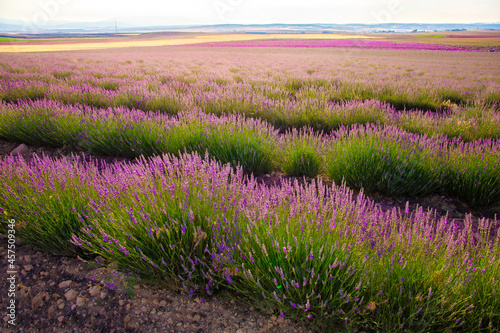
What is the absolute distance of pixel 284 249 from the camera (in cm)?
146

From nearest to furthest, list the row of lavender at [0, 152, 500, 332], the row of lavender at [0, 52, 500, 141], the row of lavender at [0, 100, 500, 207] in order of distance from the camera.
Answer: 1. the row of lavender at [0, 152, 500, 332]
2. the row of lavender at [0, 100, 500, 207]
3. the row of lavender at [0, 52, 500, 141]

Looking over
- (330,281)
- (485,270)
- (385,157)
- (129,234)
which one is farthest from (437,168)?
(129,234)

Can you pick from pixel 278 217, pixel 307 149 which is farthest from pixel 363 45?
pixel 278 217

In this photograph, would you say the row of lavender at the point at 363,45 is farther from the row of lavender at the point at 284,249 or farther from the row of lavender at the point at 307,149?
the row of lavender at the point at 284,249

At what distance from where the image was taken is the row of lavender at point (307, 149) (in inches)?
127

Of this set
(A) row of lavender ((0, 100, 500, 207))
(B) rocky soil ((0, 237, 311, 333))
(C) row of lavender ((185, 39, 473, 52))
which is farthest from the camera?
(C) row of lavender ((185, 39, 473, 52))

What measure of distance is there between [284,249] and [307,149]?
249cm

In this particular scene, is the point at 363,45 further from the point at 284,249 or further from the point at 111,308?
the point at 111,308

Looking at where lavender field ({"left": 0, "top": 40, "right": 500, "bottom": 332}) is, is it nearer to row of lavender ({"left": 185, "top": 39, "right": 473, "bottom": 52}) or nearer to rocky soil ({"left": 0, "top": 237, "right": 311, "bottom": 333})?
rocky soil ({"left": 0, "top": 237, "right": 311, "bottom": 333})

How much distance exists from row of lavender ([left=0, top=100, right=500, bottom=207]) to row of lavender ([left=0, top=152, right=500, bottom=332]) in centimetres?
73

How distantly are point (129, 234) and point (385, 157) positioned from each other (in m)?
2.94

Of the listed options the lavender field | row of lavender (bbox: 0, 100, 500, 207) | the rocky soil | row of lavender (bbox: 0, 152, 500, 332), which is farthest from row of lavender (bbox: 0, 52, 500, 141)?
the rocky soil

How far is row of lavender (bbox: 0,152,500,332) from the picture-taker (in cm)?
145

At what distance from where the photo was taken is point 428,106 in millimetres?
7539
